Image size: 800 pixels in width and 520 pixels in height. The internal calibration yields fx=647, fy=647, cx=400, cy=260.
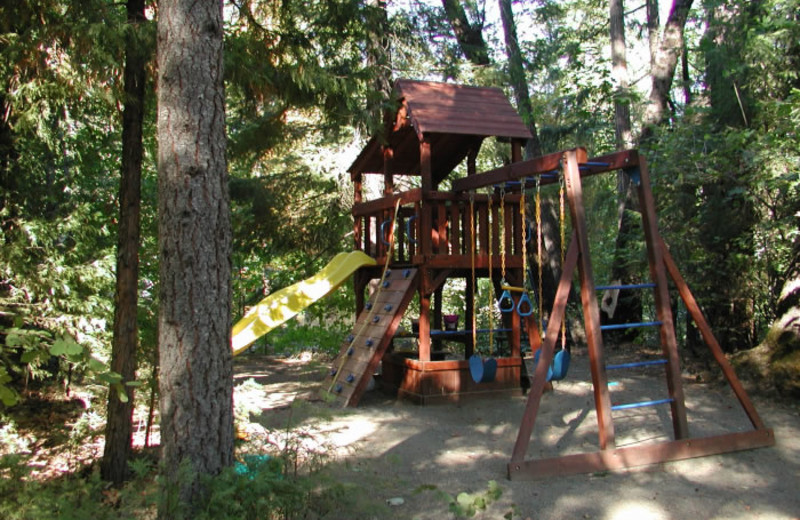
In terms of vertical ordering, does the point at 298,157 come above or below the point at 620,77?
below

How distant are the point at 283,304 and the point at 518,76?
7717mm

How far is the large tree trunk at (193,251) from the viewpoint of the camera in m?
3.55

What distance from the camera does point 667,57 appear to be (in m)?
12.1

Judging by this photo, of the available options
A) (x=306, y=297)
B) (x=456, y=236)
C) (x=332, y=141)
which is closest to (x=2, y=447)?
(x=306, y=297)

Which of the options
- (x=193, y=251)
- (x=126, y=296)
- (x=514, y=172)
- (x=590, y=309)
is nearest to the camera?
(x=193, y=251)

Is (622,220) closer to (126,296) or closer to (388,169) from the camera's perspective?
(388,169)

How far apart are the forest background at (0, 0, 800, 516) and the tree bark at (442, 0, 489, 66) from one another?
0.13ft

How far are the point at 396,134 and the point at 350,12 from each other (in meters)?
1.91

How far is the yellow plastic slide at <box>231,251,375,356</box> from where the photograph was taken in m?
7.43

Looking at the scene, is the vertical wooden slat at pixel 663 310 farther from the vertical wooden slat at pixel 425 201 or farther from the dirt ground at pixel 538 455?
the vertical wooden slat at pixel 425 201

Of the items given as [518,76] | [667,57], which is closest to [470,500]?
[518,76]

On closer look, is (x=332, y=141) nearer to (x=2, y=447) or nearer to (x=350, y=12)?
(x=350, y=12)

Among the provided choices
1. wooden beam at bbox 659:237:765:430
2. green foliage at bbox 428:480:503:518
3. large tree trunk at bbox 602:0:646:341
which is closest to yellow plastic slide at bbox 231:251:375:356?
green foliage at bbox 428:480:503:518

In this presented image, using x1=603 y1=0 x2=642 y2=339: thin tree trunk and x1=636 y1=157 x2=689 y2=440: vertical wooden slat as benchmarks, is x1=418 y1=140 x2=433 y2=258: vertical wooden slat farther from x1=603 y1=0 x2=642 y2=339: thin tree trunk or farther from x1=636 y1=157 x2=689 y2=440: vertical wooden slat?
x1=603 y1=0 x2=642 y2=339: thin tree trunk
